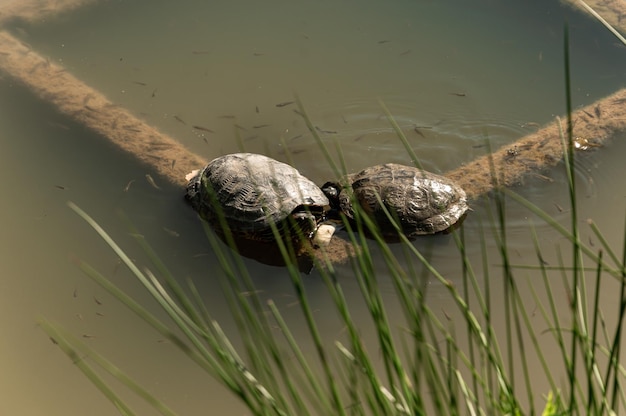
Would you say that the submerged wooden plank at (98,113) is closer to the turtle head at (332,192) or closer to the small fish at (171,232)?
the small fish at (171,232)

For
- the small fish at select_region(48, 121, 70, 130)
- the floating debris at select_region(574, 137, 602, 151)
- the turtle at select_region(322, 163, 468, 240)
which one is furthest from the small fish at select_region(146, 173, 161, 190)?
the floating debris at select_region(574, 137, 602, 151)

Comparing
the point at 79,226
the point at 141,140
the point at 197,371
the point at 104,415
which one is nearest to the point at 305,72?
the point at 141,140

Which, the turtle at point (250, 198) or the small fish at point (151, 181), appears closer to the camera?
the turtle at point (250, 198)

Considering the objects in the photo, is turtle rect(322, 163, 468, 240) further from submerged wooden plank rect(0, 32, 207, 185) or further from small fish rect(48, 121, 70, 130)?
small fish rect(48, 121, 70, 130)

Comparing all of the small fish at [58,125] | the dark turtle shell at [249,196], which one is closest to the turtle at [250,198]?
the dark turtle shell at [249,196]

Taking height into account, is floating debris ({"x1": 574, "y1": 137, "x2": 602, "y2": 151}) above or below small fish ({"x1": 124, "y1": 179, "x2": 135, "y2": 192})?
above

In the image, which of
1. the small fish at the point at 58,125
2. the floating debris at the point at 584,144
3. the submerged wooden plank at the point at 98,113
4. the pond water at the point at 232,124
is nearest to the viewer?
the pond water at the point at 232,124

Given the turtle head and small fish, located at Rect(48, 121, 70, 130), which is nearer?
the turtle head

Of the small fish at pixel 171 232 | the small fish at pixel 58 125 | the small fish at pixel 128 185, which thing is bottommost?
the small fish at pixel 171 232

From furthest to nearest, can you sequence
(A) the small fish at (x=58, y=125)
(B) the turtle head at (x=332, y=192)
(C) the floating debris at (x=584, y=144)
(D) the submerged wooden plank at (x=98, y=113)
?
(A) the small fish at (x=58, y=125) → (C) the floating debris at (x=584, y=144) → (D) the submerged wooden plank at (x=98, y=113) → (B) the turtle head at (x=332, y=192)

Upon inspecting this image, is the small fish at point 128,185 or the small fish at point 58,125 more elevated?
the small fish at point 58,125
